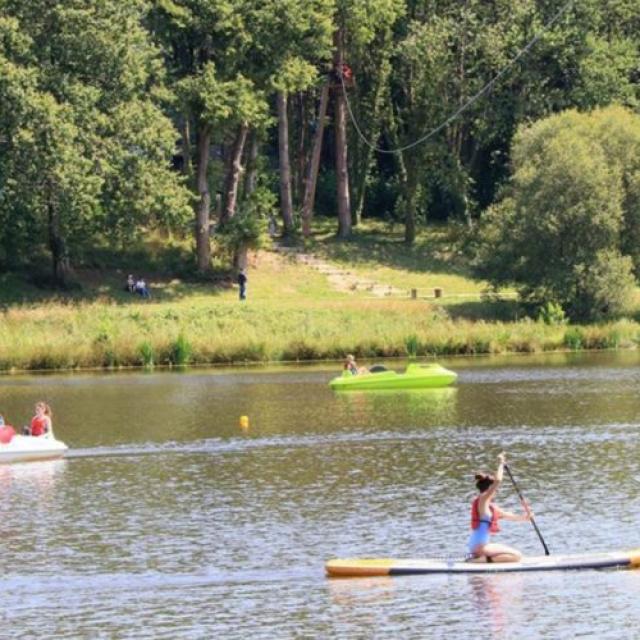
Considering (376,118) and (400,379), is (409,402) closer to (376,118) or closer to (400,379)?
(400,379)

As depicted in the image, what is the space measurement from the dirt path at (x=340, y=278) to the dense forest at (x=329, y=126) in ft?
11.7

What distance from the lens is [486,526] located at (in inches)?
1203

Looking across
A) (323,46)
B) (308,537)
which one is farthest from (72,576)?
(323,46)

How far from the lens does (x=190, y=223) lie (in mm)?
94000

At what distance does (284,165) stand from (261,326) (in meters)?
20.4

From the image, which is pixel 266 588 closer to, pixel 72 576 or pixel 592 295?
pixel 72 576

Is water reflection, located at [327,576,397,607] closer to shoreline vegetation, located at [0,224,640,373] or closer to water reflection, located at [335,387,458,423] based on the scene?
water reflection, located at [335,387,458,423]

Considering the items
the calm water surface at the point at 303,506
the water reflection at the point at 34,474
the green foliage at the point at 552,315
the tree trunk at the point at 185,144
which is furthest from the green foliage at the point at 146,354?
the water reflection at the point at 34,474

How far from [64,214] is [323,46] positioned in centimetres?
1870

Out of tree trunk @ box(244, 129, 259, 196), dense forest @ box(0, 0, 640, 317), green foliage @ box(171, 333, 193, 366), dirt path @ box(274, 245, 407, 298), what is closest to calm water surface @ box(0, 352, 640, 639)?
green foliage @ box(171, 333, 193, 366)

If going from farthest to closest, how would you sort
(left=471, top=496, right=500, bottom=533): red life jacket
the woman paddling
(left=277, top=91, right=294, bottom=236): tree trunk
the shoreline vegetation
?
(left=277, top=91, right=294, bottom=236): tree trunk, the shoreline vegetation, (left=471, top=496, right=500, bottom=533): red life jacket, the woman paddling

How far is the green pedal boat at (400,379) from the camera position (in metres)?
62.0

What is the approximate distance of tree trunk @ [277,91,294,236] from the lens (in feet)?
318

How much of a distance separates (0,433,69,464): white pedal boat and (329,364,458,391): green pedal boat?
1713 cm
